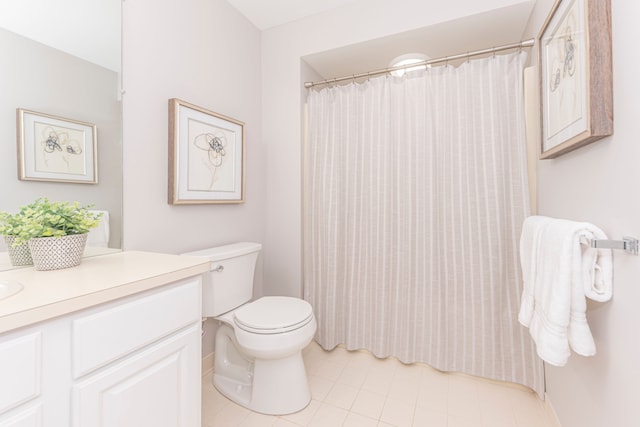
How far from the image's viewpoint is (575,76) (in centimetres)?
96

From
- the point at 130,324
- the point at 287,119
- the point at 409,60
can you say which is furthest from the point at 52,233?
the point at 409,60

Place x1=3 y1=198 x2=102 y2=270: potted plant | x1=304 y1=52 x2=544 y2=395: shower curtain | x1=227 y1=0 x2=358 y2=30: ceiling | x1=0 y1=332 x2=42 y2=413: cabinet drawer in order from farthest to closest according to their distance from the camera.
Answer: x1=227 y1=0 x2=358 y2=30: ceiling
x1=304 y1=52 x2=544 y2=395: shower curtain
x1=3 y1=198 x2=102 y2=270: potted plant
x1=0 y1=332 x2=42 y2=413: cabinet drawer

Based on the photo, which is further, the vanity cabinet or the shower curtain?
the shower curtain

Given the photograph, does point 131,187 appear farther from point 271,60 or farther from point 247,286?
point 271,60

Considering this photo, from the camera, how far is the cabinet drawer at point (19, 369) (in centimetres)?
61

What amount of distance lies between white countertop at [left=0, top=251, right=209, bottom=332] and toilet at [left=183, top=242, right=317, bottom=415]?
426 millimetres

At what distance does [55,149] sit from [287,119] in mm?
1360

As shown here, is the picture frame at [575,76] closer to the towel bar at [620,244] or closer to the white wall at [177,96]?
the towel bar at [620,244]

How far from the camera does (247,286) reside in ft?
5.77

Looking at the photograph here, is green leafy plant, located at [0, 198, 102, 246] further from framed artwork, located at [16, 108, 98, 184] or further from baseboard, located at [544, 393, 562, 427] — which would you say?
baseboard, located at [544, 393, 562, 427]

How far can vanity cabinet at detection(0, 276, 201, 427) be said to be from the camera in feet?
2.12

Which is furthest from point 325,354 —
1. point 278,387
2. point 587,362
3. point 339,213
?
point 587,362

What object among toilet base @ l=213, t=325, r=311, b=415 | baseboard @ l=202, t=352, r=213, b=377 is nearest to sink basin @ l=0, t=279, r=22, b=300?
toilet base @ l=213, t=325, r=311, b=415

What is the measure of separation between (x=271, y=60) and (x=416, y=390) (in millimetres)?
2373
